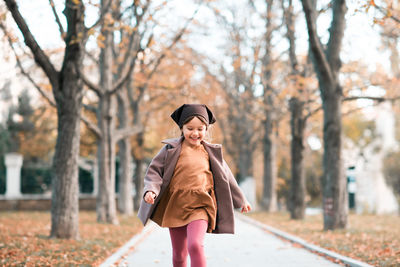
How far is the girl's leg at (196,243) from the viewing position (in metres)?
4.59

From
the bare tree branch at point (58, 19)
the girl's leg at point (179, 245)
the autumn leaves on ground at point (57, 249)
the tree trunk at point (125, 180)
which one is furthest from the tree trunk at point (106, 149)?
the girl's leg at point (179, 245)

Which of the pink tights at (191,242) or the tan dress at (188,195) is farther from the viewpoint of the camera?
the tan dress at (188,195)

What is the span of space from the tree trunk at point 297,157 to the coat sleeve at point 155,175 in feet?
46.0

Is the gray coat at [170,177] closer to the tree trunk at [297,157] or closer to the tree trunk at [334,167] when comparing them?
the tree trunk at [334,167]

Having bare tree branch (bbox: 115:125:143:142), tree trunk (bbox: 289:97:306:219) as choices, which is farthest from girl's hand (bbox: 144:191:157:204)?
tree trunk (bbox: 289:97:306:219)

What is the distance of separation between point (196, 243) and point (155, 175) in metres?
0.75

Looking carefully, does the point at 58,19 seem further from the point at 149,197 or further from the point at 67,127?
the point at 149,197

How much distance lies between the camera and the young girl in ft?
15.8

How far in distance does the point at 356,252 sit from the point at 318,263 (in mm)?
1060

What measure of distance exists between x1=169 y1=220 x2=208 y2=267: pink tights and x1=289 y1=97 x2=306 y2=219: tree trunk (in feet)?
46.4

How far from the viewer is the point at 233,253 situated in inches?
376

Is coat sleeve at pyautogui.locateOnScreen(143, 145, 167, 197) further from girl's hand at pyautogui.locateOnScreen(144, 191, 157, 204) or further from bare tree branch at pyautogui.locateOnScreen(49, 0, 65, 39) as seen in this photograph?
bare tree branch at pyautogui.locateOnScreen(49, 0, 65, 39)

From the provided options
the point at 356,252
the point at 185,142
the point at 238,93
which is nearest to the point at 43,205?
the point at 238,93

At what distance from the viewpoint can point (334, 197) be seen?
13320 millimetres
